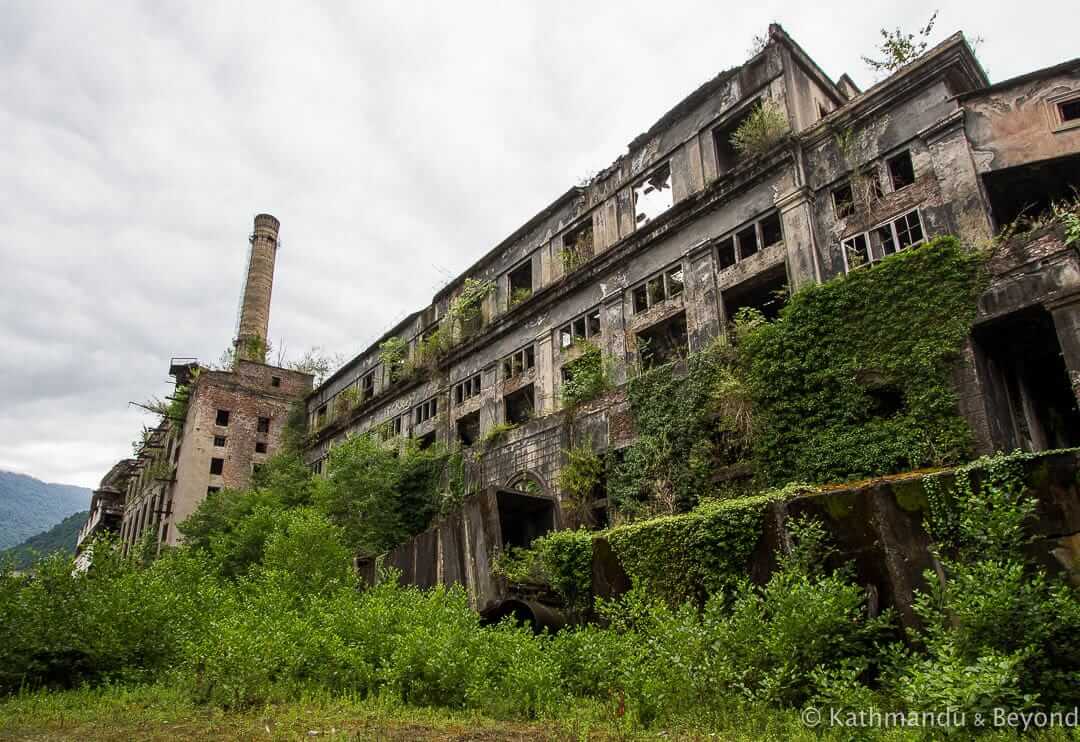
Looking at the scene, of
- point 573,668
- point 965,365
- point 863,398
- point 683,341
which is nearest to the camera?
point 573,668

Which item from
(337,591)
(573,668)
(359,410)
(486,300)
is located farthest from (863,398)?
(359,410)

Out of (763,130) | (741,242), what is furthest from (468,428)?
(763,130)

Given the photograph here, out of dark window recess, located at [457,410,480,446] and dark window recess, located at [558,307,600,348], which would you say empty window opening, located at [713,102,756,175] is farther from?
dark window recess, located at [457,410,480,446]

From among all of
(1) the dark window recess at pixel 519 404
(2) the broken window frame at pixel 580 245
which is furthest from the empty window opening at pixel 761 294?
(1) the dark window recess at pixel 519 404

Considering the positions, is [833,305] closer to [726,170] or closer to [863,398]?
[863,398]

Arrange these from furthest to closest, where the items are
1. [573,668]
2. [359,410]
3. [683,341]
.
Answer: [359,410] < [683,341] < [573,668]

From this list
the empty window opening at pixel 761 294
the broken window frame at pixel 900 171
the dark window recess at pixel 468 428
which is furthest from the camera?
the dark window recess at pixel 468 428

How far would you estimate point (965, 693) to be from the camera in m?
5.49

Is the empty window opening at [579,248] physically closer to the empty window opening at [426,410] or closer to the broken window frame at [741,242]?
the broken window frame at [741,242]

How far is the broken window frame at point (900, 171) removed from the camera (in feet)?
45.3

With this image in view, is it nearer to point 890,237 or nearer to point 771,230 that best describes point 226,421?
point 771,230

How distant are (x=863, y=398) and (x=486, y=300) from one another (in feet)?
46.5

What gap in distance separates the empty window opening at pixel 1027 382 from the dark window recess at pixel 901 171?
11.8 feet

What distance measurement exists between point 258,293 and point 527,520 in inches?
1052
